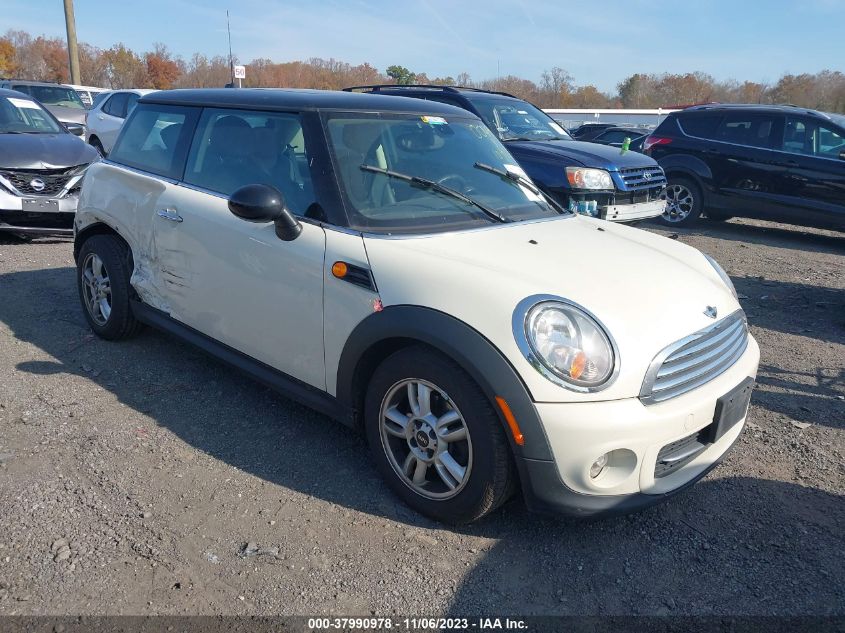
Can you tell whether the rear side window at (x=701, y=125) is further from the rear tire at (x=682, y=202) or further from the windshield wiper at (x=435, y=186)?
the windshield wiper at (x=435, y=186)

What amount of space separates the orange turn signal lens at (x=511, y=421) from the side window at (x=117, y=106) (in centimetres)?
1231

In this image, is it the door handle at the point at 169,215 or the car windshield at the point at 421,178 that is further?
the door handle at the point at 169,215

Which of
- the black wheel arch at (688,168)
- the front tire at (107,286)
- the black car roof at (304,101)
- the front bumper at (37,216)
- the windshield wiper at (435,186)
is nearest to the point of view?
the windshield wiper at (435,186)

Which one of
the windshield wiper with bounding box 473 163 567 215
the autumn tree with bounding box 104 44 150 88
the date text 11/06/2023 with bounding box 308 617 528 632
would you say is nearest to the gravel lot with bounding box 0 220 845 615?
the date text 11/06/2023 with bounding box 308 617 528 632

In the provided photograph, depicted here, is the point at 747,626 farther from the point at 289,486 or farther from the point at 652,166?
the point at 652,166

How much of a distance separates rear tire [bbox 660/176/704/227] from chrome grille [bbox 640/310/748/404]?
7779 millimetres

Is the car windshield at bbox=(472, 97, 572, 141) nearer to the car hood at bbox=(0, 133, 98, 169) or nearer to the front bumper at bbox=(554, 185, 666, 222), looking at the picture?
the front bumper at bbox=(554, 185, 666, 222)

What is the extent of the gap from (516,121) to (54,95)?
12.8m

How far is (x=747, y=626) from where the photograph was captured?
2.41 meters

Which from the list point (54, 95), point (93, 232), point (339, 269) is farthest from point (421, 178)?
point (54, 95)

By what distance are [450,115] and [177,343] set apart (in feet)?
8.06

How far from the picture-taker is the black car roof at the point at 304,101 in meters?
3.54

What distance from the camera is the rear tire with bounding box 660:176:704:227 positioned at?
33.6 feet

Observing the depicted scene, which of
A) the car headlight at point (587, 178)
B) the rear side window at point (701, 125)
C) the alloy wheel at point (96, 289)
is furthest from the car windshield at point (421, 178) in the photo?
the rear side window at point (701, 125)
